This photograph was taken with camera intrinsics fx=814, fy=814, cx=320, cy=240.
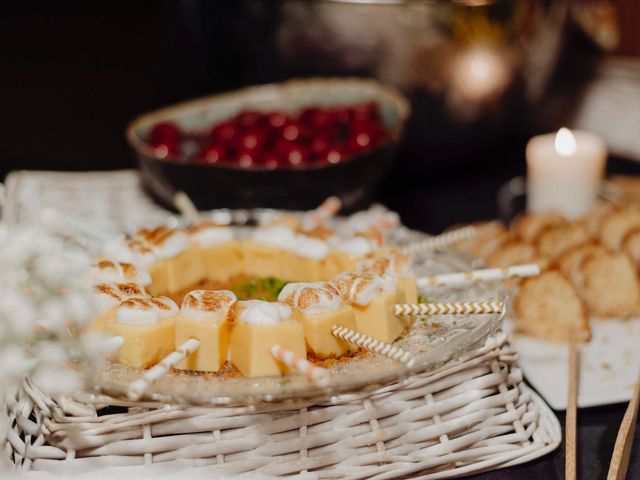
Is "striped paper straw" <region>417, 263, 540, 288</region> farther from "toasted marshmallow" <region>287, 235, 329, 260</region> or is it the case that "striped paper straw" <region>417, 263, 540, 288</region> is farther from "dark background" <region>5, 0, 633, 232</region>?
"dark background" <region>5, 0, 633, 232</region>

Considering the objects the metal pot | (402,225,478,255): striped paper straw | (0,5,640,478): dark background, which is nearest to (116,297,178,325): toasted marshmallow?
(402,225,478,255): striped paper straw

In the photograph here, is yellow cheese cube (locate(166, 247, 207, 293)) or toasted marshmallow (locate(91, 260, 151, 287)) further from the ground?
toasted marshmallow (locate(91, 260, 151, 287))

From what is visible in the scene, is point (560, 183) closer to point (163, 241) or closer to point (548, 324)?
point (548, 324)

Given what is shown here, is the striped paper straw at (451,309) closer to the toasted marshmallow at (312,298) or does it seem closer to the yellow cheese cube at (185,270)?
the toasted marshmallow at (312,298)

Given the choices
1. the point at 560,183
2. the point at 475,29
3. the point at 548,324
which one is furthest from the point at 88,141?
the point at 548,324

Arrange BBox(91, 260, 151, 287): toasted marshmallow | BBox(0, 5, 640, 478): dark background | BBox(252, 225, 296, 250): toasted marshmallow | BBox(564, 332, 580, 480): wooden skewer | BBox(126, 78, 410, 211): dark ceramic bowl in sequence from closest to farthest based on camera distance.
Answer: BBox(564, 332, 580, 480): wooden skewer → BBox(91, 260, 151, 287): toasted marshmallow → BBox(252, 225, 296, 250): toasted marshmallow → BBox(126, 78, 410, 211): dark ceramic bowl → BBox(0, 5, 640, 478): dark background
